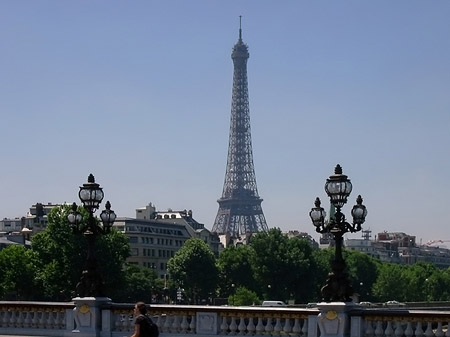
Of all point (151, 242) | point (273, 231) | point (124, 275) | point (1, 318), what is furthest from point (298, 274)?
point (1, 318)

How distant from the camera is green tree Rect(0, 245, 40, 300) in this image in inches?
3904

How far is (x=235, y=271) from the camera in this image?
140 m

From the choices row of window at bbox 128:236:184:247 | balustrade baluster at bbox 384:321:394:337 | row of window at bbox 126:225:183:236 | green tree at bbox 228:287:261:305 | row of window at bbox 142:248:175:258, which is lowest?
green tree at bbox 228:287:261:305

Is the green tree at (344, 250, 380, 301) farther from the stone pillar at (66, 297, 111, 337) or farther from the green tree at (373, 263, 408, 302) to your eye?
the stone pillar at (66, 297, 111, 337)

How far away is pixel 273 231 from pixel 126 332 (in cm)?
10586

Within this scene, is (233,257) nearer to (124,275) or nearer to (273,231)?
(273,231)

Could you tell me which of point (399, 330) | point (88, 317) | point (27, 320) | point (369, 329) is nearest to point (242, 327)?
point (369, 329)

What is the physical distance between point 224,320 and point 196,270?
10717cm

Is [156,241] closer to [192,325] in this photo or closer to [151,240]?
[151,240]

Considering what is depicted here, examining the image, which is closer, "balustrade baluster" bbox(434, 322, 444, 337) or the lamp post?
"balustrade baluster" bbox(434, 322, 444, 337)

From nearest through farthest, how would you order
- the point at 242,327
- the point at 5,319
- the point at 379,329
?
the point at 379,329
the point at 242,327
the point at 5,319

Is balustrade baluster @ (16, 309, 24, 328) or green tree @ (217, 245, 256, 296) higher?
green tree @ (217, 245, 256, 296)

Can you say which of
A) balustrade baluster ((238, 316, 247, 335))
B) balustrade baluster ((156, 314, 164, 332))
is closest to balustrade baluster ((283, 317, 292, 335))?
balustrade baluster ((238, 316, 247, 335))

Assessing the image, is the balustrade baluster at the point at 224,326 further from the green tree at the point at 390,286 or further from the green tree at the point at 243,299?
the green tree at the point at 390,286
